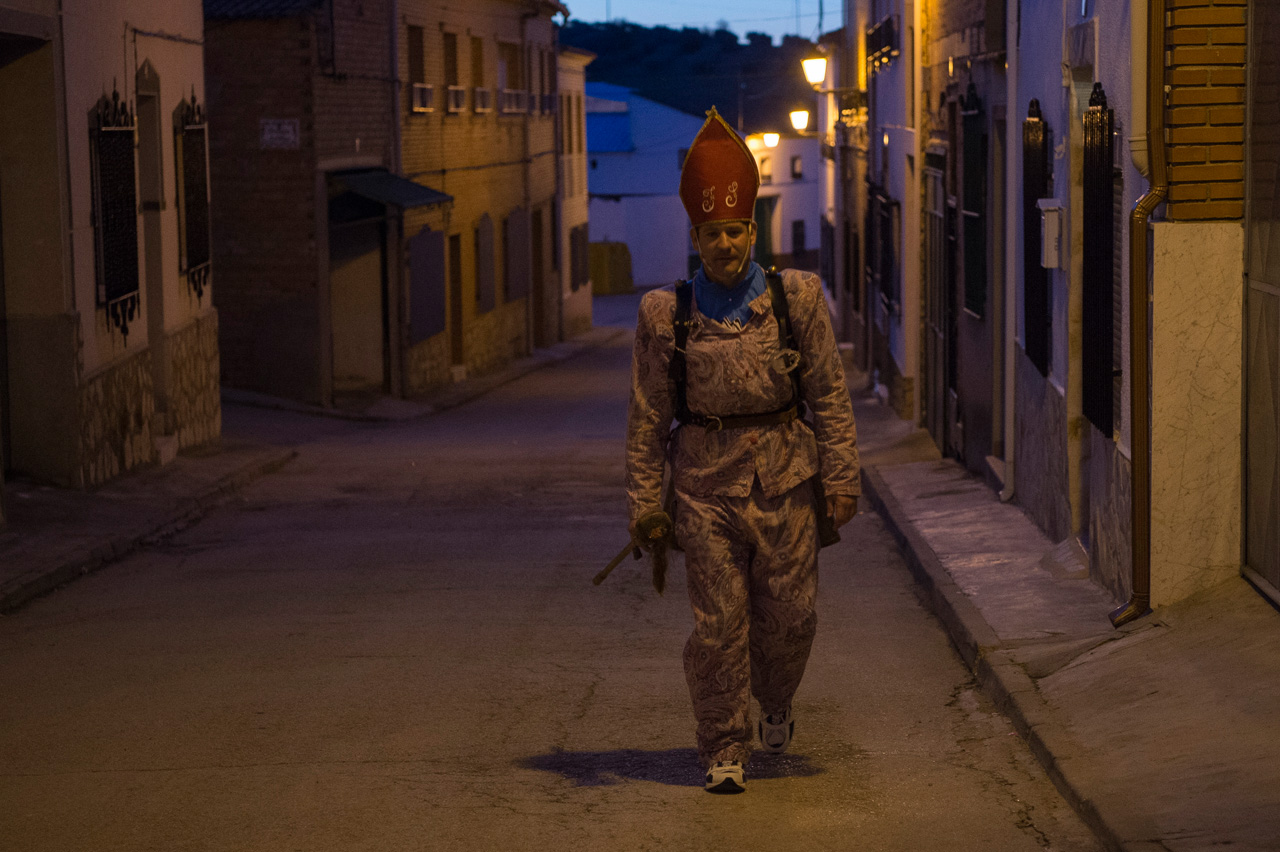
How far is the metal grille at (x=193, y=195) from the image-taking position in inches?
614

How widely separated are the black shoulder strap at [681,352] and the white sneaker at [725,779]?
1.10m

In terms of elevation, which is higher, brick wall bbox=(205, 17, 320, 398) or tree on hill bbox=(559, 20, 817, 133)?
tree on hill bbox=(559, 20, 817, 133)

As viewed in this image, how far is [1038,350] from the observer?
990 cm

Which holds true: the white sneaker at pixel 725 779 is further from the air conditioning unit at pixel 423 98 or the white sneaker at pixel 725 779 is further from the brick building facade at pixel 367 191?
the air conditioning unit at pixel 423 98

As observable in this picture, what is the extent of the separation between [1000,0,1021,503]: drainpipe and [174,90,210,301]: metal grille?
25.7 ft

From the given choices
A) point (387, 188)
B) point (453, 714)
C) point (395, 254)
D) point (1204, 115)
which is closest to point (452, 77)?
point (395, 254)

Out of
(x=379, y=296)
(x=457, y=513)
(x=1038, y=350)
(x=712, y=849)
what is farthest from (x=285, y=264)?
(x=712, y=849)

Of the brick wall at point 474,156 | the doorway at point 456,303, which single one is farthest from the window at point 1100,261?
the doorway at point 456,303

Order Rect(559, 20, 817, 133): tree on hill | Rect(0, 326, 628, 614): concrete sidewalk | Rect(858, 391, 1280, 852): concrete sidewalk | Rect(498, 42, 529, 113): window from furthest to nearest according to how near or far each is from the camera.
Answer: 1. Rect(559, 20, 817, 133): tree on hill
2. Rect(498, 42, 529, 113): window
3. Rect(0, 326, 628, 614): concrete sidewalk
4. Rect(858, 391, 1280, 852): concrete sidewalk

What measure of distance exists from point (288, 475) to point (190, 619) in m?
6.92

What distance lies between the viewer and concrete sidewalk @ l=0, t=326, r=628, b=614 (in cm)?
961

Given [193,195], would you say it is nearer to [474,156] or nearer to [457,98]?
[457,98]

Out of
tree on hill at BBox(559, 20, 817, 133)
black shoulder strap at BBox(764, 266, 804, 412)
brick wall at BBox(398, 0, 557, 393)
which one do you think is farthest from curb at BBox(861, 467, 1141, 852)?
tree on hill at BBox(559, 20, 817, 133)

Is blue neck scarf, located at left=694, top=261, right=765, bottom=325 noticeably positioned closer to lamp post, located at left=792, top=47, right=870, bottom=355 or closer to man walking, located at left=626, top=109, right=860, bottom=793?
man walking, located at left=626, top=109, right=860, bottom=793
